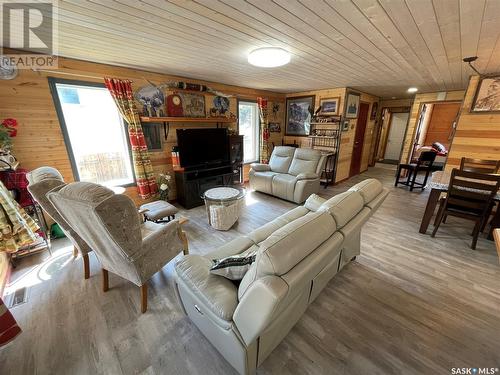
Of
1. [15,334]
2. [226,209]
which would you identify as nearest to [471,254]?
[226,209]

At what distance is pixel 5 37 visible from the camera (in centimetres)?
180

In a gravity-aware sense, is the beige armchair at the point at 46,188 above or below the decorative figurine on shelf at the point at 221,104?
below

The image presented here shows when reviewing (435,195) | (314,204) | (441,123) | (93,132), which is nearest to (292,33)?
(314,204)

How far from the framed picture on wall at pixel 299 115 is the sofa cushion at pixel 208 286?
468cm

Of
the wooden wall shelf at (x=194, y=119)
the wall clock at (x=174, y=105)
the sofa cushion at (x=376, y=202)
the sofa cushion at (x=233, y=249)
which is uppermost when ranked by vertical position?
the wall clock at (x=174, y=105)

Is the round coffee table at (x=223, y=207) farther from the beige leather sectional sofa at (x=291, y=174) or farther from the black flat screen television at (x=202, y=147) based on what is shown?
the beige leather sectional sofa at (x=291, y=174)

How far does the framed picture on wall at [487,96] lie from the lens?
2973mm

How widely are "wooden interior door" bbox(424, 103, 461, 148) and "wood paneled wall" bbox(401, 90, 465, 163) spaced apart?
8.05 ft

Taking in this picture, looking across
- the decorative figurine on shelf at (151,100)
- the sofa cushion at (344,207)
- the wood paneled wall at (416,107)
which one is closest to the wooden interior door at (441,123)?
the wood paneled wall at (416,107)

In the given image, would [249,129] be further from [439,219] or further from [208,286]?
[208,286]

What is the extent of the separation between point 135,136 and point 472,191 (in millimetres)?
4523

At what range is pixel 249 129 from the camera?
5.22 metres

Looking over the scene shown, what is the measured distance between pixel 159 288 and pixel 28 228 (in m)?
1.47

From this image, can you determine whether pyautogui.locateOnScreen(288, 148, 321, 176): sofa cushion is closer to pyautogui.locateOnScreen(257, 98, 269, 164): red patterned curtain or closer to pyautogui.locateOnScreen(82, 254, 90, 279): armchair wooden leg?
pyautogui.locateOnScreen(257, 98, 269, 164): red patterned curtain
